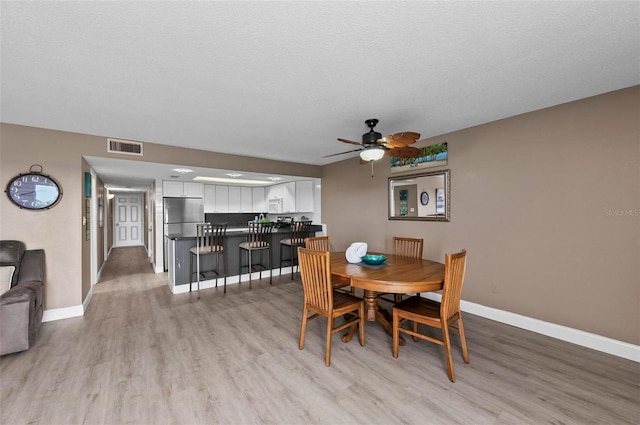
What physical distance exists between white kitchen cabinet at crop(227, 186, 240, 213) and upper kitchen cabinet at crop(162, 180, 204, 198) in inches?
31.8

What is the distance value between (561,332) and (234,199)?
677 cm

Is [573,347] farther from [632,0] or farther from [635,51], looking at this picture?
[632,0]

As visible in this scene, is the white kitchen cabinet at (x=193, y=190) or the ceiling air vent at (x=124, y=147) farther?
the white kitchen cabinet at (x=193, y=190)

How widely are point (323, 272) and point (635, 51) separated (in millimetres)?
2701

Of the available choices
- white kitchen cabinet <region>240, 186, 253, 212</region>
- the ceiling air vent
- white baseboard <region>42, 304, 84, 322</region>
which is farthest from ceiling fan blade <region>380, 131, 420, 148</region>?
white kitchen cabinet <region>240, 186, 253, 212</region>

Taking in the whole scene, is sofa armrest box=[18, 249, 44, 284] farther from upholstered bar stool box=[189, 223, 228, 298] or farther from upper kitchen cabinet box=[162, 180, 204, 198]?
upper kitchen cabinet box=[162, 180, 204, 198]

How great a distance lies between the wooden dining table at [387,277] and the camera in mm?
2162

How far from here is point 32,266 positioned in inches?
119

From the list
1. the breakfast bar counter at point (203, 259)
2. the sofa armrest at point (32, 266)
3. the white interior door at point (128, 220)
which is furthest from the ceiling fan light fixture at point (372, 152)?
the white interior door at point (128, 220)

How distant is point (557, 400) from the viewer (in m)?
1.83

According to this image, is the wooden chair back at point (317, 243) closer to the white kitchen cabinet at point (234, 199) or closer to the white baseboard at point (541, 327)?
the white baseboard at point (541, 327)

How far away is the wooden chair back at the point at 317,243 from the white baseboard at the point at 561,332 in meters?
1.96

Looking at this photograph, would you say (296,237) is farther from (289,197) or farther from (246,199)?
(246,199)

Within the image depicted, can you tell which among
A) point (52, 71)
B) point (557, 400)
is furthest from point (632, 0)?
point (52, 71)
